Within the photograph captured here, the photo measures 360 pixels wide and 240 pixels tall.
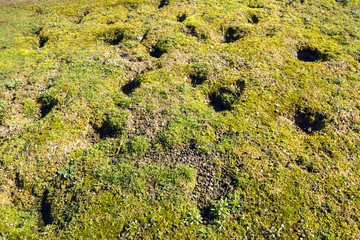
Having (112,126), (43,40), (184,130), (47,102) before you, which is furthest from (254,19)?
(43,40)

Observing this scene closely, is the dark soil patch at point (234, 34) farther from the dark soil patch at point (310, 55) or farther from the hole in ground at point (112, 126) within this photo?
the hole in ground at point (112, 126)

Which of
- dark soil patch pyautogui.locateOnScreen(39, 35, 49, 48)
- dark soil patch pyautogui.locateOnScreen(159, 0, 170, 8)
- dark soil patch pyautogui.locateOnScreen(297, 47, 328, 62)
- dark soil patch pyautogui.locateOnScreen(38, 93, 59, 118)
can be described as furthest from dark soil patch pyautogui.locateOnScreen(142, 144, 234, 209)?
dark soil patch pyautogui.locateOnScreen(159, 0, 170, 8)

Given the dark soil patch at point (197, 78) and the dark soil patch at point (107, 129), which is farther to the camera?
the dark soil patch at point (197, 78)

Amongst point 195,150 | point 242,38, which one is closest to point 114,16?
point 242,38

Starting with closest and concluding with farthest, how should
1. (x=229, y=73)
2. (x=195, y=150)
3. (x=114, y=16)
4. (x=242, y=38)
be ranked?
(x=195, y=150) < (x=229, y=73) < (x=242, y=38) < (x=114, y=16)

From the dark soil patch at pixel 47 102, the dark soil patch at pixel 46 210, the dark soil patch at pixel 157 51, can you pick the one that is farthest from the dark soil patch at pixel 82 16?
the dark soil patch at pixel 46 210

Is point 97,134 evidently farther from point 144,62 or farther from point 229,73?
point 229,73
